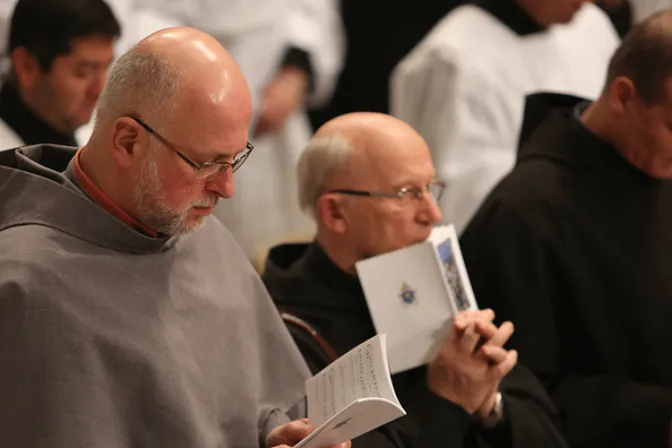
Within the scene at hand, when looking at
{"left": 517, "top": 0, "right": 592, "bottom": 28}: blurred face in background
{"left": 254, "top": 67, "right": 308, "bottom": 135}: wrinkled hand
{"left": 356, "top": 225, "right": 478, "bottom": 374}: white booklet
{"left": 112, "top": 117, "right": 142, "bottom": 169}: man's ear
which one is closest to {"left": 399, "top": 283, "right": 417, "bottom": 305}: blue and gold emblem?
{"left": 356, "top": 225, "right": 478, "bottom": 374}: white booklet

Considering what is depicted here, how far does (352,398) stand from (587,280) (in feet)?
4.74

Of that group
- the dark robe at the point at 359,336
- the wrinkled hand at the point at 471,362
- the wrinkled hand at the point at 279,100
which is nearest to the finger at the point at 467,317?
the wrinkled hand at the point at 471,362

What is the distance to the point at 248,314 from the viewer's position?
2.84m

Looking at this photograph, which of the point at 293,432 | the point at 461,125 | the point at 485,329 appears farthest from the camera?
the point at 461,125

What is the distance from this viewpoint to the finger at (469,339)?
3.01 metres

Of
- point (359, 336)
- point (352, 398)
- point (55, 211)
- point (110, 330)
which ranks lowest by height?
point (359, 336)

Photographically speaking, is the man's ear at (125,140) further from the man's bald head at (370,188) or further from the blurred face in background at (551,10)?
the blurred face in background at (551,10)

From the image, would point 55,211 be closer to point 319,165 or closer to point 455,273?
point 319,165

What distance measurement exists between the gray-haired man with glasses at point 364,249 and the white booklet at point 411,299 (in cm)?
10

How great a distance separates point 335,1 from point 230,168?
4.33m

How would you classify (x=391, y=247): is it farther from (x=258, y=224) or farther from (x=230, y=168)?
(x=258, y=224)

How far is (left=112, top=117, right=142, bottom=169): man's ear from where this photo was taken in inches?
96.3

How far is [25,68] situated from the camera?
3805 mm

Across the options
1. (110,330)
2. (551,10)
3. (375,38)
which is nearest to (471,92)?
(551,10)
